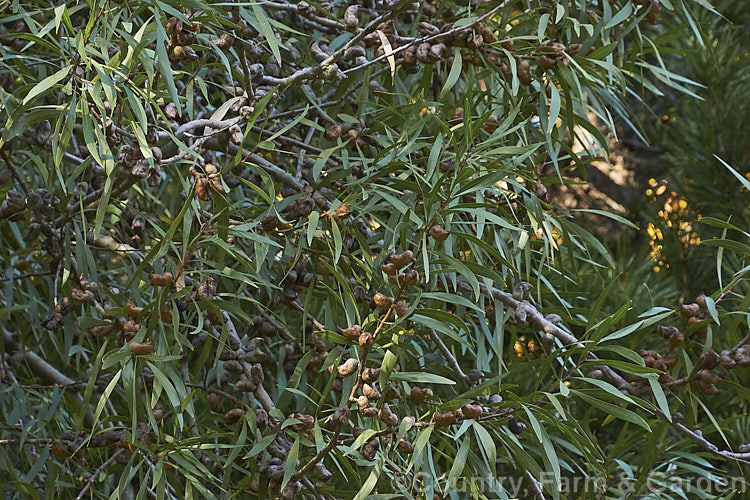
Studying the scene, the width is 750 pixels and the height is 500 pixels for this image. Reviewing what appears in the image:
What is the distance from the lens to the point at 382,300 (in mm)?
575

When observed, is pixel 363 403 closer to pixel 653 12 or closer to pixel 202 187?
pixel 202 187

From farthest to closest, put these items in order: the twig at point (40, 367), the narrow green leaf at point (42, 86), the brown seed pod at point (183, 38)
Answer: the twig at point (40, 367), the brown seed pod at point (183, 38), the narrow green leaf at point (42, 86)

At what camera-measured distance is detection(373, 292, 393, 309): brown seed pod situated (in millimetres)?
573

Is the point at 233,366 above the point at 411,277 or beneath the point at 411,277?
beneath

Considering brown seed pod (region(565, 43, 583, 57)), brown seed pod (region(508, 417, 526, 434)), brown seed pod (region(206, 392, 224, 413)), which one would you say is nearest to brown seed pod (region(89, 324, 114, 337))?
brown seed pod (region(206, 392, 224, 413))

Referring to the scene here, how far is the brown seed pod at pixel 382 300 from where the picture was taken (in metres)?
0.57

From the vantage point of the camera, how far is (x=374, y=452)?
0.61 meters

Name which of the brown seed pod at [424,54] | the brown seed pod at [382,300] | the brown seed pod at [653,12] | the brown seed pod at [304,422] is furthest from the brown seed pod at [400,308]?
the brown seed pod at [653,12]

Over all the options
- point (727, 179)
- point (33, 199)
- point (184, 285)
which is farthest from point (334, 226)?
point (727, 179)

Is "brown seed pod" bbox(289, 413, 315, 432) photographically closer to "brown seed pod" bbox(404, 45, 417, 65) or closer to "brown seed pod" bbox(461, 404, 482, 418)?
"brown seed pod" bbox(461, 404, 482, 418)

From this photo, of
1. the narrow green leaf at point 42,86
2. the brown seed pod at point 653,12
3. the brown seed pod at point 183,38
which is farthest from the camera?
the brown seed pod at point 653,12

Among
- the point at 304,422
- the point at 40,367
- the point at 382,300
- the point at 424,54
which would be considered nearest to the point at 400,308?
the point at 382,300

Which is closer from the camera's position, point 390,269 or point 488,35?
point 390,269

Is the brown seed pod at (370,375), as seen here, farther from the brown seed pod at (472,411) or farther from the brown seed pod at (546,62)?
the brown seed pod at (546,62)
